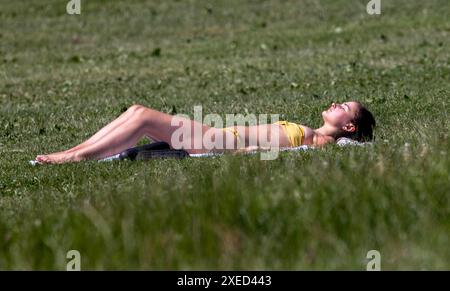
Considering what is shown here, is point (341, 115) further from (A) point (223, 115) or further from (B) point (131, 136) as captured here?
(A) point (223, 115)

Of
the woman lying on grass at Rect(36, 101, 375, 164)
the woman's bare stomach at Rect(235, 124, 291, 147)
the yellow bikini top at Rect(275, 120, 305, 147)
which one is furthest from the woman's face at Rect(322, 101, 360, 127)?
the woman's bare stomach at Rect(235, 124, 291, 147)

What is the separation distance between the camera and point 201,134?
39.7 feet

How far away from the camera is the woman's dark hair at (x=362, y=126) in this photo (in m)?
12.2

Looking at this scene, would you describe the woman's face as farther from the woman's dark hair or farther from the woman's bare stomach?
the woman's bare stomach

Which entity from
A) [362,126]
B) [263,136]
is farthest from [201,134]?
[362,126]

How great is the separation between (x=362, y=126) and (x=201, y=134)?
1732 millimetres

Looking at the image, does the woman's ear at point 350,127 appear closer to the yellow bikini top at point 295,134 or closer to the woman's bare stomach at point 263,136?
the yellow bikini top at point 295,134

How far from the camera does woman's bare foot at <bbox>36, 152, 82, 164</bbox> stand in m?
11.9

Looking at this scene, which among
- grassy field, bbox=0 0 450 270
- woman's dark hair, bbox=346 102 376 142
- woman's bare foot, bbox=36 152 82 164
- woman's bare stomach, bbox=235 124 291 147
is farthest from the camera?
woman's dark hair, bbox=346 102 376 142

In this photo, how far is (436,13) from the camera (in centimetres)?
2820

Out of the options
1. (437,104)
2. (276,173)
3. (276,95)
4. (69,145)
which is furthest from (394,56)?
(276,173)

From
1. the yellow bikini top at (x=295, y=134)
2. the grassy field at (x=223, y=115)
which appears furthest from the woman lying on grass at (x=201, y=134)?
the grassy field at (x=223, y=115)

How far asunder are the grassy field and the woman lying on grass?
289mm

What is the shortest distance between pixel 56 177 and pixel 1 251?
13.8ft
